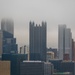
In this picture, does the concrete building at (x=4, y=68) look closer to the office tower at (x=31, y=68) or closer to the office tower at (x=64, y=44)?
the office tower at (x=31, y=68)

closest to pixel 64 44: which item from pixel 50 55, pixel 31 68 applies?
pixel 50 55

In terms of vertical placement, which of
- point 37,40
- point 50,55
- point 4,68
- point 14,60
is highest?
point 37,40

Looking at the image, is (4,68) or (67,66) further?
(67,66)

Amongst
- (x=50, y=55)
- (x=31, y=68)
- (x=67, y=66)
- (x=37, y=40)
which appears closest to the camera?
(x=31, y=68)

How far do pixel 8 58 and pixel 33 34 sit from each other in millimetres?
6223

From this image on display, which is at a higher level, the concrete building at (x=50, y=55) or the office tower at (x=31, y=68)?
the concrete building at (x=50, y=55)

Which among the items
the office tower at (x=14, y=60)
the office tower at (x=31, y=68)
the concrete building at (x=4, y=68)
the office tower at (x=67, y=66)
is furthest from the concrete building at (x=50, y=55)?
the concrete building at (x=4, y=68)

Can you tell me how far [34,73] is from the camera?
63.0 ft

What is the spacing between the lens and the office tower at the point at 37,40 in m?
23.4

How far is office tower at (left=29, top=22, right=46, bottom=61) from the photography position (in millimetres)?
23422

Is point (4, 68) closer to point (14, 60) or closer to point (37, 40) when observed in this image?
point (14, 60)

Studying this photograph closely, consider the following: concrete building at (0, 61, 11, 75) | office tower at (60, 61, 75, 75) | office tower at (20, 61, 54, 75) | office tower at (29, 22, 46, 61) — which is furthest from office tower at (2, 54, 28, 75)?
office tower at (60, 61, 75, 75)

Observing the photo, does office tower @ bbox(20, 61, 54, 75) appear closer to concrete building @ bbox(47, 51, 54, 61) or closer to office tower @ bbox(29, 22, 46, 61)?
office tower @ bbox(29, 22, 46, 61)

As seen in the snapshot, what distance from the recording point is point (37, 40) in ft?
81.4
